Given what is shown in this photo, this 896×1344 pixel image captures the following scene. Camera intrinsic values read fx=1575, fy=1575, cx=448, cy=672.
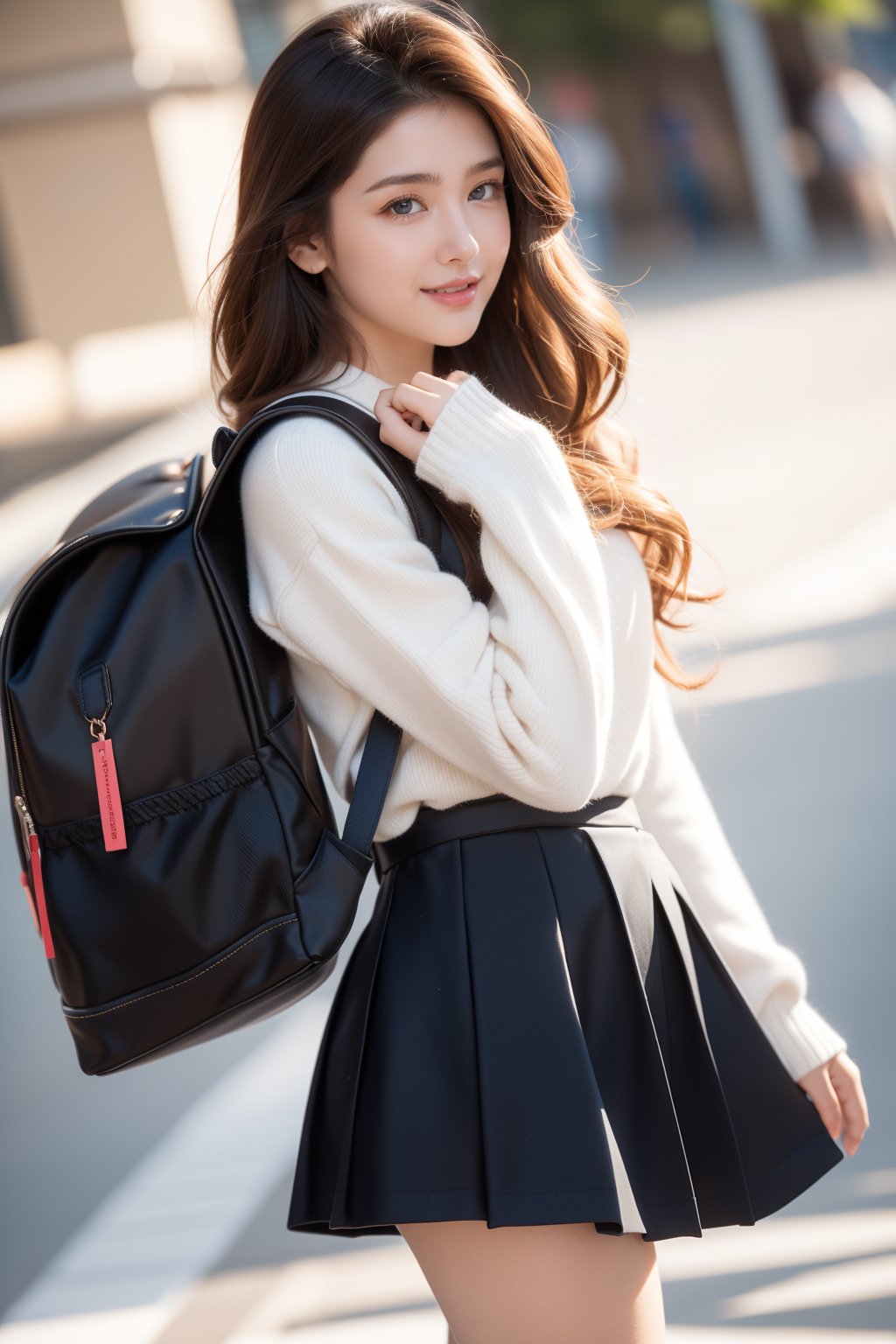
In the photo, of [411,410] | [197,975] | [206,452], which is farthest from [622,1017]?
[206,452]

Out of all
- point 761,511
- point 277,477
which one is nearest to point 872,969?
point 277,477

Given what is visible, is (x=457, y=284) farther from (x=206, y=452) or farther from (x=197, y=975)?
(x=206, y=452)

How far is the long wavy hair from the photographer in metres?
1.85

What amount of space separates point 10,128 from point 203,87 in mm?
1390

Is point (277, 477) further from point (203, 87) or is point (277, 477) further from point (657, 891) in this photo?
point (203, 87)

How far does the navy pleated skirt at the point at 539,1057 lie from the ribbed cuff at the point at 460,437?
1.23 ft

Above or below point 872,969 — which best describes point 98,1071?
above

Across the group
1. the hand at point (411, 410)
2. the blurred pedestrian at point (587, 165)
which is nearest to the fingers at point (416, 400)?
the hand at point (411, 410)

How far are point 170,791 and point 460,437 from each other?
Answer: 19.8 inches

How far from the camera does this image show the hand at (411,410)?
69.2 inches

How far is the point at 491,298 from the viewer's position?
7.00ft

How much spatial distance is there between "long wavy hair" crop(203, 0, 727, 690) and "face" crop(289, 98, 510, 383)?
0.07 ft

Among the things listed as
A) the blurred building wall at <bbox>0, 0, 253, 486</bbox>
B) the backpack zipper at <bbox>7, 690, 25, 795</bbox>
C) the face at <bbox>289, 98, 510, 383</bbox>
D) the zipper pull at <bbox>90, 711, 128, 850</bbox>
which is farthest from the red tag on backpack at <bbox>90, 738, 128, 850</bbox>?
the blurred building wall at <bbox>0, 0, 253, 486</bbox>

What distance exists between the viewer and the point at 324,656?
1.75 metres
